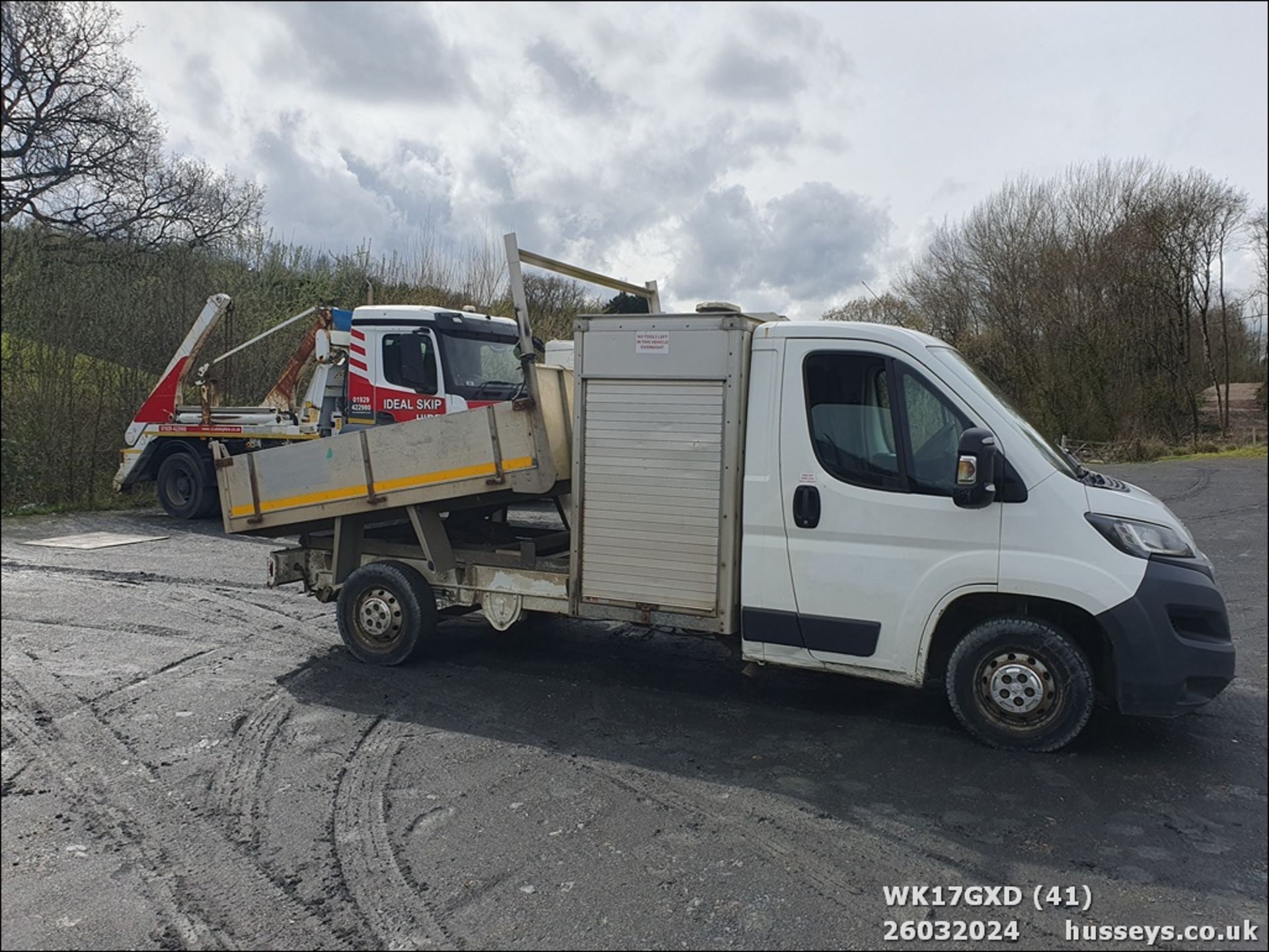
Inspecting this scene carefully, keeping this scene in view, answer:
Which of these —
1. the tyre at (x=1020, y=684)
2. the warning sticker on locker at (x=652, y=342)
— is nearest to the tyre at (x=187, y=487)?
the warning sticker on locker at (x=652, y=342)

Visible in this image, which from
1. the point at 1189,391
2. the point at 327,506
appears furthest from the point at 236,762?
the point at 1189,391

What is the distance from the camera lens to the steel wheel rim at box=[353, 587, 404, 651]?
661cm

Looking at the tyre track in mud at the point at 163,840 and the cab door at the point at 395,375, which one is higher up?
the cab door at the point at 395,375

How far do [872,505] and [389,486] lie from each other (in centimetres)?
339

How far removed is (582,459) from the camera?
5.73 meters

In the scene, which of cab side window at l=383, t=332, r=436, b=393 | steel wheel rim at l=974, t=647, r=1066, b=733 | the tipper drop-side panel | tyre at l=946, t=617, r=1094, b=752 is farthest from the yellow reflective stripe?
cab side window at l=383, t=332, r=436, b=393

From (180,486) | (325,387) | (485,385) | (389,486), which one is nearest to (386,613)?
(389,486)

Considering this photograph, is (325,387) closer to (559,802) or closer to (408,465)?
(408,465)

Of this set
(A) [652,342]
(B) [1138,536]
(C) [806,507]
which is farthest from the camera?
(A) [652,342]

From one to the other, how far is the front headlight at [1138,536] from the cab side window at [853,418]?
102cm

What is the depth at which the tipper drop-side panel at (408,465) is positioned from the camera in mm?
6031

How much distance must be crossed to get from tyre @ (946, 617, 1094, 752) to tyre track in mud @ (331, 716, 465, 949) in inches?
119

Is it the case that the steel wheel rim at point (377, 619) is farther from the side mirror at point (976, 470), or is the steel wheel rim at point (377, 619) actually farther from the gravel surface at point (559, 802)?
the side mirror at point (976, 470)

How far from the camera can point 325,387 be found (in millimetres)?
12938
